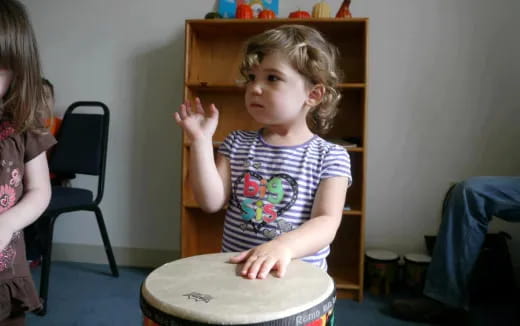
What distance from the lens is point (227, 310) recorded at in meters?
0.54

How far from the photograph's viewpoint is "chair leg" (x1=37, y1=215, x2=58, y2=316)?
5.71 ft

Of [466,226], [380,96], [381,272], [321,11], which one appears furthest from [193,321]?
[380,96]

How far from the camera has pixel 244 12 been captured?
201cm

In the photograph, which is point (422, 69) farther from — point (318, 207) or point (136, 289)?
point (136, 289)

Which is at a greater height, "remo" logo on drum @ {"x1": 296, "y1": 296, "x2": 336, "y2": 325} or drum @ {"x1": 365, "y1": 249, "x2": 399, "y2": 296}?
"remo" logo on drum @ {"x1": 296, "y1": 296, "x2": 336, "y2": 325}

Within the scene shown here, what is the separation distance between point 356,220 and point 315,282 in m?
1.67

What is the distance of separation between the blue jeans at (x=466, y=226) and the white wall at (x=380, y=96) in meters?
0.65

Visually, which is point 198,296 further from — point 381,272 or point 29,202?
point 381,272

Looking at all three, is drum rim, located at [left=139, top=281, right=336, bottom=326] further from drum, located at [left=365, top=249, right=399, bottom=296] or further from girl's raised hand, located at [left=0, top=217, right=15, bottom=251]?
drum, located at [left=365, top=249, right=399, bottom=296]

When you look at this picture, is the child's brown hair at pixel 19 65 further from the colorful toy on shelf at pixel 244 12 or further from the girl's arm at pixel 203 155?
the colorful toy on shelf at pixel 244 12

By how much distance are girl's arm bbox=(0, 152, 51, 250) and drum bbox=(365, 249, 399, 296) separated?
5.33 feet

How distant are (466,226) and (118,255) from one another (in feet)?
6.27

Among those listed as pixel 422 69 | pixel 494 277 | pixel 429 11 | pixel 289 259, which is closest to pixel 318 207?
pixel 289 259

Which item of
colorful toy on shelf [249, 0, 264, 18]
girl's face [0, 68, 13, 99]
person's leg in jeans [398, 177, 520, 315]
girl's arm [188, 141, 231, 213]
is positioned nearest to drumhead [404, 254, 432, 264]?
person's leg in jeans [398, 177, 520, 315]
